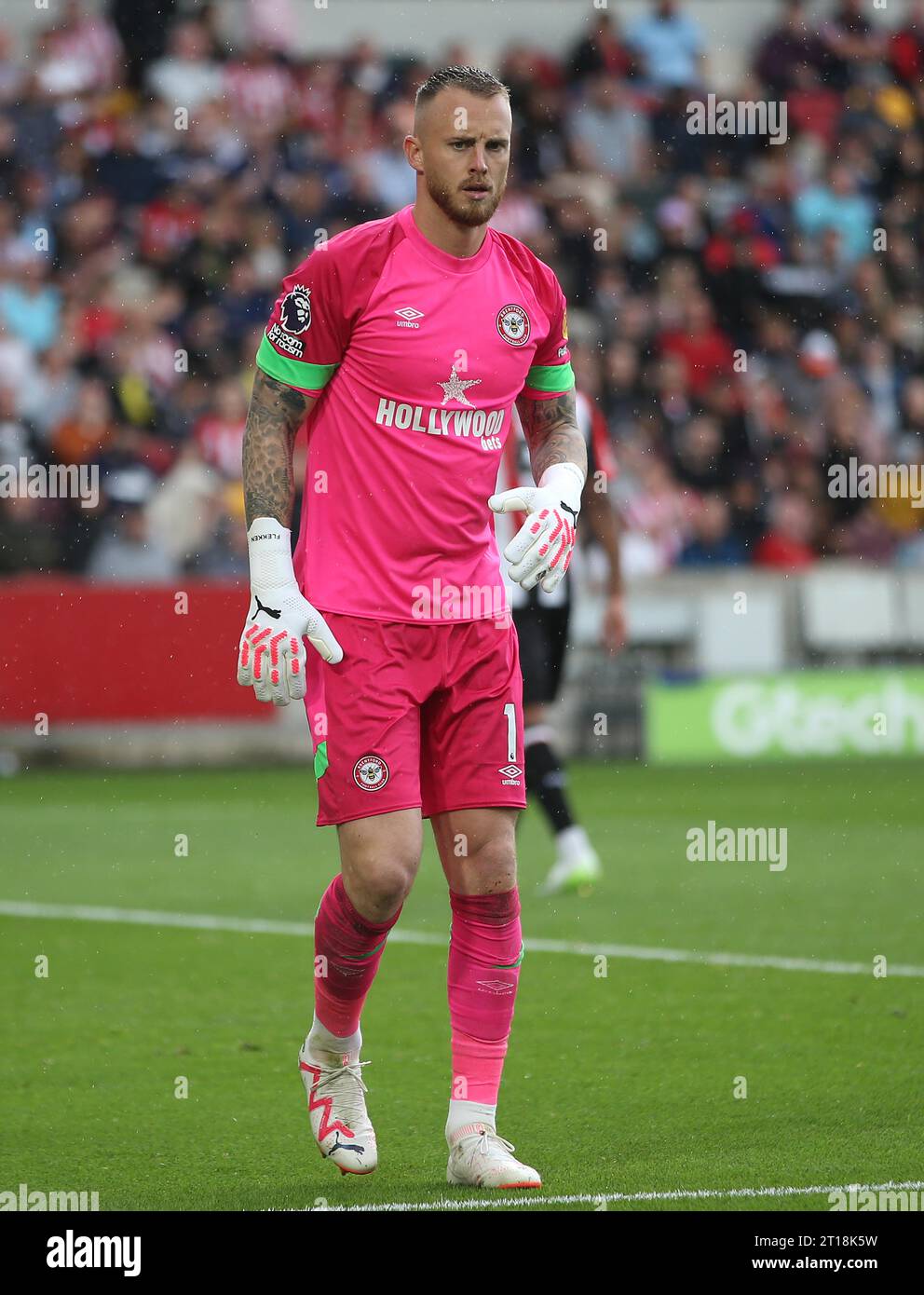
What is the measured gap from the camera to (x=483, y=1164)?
15.1 feet

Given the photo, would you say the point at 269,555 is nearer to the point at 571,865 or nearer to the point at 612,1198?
the point at 612,1198

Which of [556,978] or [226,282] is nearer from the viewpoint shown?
[556,978]

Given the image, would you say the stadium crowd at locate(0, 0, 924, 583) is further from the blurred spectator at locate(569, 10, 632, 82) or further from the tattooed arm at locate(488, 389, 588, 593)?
the tattooed arm at locate(488, 389, 588, 593)

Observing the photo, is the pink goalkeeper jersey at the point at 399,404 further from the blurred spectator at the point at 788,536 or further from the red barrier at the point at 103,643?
the blurred spectator at the point at 788,536

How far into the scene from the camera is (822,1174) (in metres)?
4.65

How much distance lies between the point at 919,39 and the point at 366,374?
18.8 metres

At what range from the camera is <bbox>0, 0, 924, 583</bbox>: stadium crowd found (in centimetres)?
1560

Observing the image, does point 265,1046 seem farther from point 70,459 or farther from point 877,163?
point 877,163

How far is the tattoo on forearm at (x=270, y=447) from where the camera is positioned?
189 inches

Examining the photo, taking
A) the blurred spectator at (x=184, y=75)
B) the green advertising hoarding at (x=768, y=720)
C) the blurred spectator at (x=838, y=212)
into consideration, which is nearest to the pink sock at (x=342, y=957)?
the green advertising hoarding at (x=768, y=720)

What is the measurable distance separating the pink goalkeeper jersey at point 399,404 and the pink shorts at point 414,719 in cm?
6

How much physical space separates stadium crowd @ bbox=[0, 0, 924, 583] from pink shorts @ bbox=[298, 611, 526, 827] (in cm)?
1030

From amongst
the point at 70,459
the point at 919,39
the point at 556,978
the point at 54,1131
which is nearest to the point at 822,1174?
the point at 54,1131

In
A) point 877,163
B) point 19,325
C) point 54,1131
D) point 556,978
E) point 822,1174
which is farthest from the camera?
point 877,163
